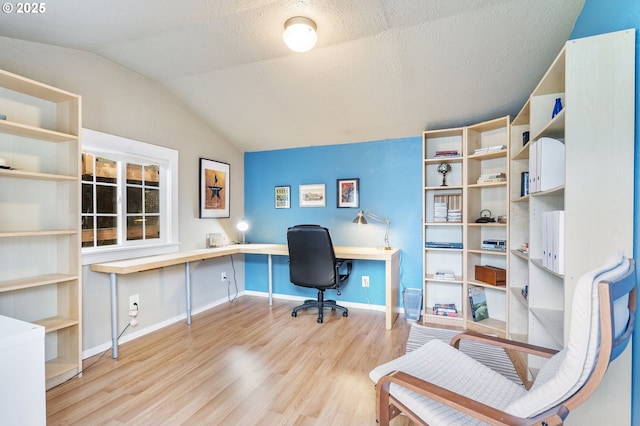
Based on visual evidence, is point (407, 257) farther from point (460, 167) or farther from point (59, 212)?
point (59, 212)

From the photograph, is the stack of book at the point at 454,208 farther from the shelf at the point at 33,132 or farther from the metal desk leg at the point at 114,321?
the shelf at the point at 33,132

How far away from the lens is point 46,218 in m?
2.10

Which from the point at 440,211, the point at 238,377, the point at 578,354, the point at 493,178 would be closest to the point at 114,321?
the point at 238,377

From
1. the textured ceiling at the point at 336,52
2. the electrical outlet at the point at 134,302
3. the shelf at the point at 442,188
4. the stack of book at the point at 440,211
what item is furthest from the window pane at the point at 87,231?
the stack of book at the point at 440,211

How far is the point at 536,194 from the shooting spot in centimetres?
182

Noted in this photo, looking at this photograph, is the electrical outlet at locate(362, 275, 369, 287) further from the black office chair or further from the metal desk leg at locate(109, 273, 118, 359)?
the metal desk leg at locate(109, 273, 118, 359)

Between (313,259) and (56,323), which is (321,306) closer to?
(313,259)

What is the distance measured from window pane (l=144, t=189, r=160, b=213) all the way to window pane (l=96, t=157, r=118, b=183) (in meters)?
0.32

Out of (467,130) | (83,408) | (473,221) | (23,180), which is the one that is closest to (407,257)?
(473,221)

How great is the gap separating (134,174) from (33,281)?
1.24 meters

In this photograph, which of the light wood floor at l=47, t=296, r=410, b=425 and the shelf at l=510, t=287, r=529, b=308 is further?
the shelf at l=510, t=287, r=529, b=308

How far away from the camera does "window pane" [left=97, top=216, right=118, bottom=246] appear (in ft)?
8.39

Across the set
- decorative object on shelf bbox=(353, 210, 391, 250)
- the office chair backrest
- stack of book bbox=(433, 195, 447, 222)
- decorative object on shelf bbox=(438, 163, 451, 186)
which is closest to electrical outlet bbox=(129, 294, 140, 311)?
the office chair backrest

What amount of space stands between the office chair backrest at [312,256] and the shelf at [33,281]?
5.75 ft
